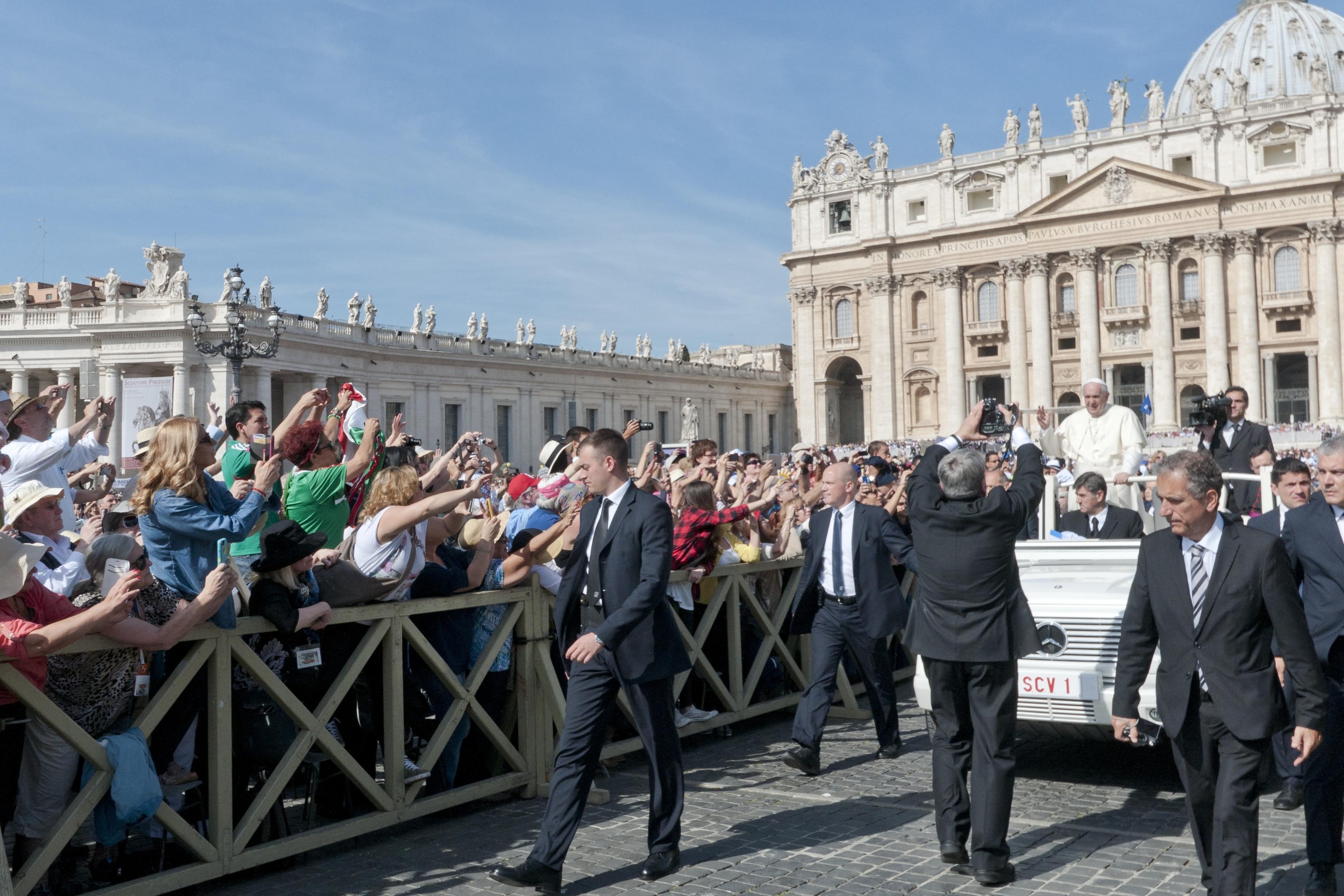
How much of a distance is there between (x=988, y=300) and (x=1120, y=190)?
9.35m

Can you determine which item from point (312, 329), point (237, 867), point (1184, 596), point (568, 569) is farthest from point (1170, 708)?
point (312, 329)

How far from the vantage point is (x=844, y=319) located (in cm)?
6988

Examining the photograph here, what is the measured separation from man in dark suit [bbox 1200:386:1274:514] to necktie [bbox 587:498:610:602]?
560 cm

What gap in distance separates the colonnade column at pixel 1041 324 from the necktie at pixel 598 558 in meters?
60.0

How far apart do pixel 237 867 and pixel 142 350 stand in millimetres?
43231

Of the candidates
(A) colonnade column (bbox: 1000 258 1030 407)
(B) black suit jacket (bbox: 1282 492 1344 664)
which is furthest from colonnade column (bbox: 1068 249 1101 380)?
(B) black suit jacket (bbox: 1282 492 1344 664)

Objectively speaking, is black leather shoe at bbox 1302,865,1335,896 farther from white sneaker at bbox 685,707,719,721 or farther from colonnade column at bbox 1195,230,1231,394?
colonnade column at bbox 1195,230,1231,394

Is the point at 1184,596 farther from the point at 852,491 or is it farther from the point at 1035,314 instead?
the point at 1035,314

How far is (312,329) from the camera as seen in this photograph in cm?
4628

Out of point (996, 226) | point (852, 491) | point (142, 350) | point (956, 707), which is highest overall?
point (996, 226)

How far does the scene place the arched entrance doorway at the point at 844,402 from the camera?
7081 centimetres

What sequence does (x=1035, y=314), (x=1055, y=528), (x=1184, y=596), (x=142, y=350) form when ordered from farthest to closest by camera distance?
(x=1035, y=314)
(x=142, y=350)
(x=1055, y=528)
(x=1184, y=596)

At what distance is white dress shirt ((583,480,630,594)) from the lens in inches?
219

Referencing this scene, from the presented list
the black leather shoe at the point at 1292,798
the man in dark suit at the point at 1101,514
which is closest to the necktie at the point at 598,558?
the black leather shoe at the point at 1292,798
